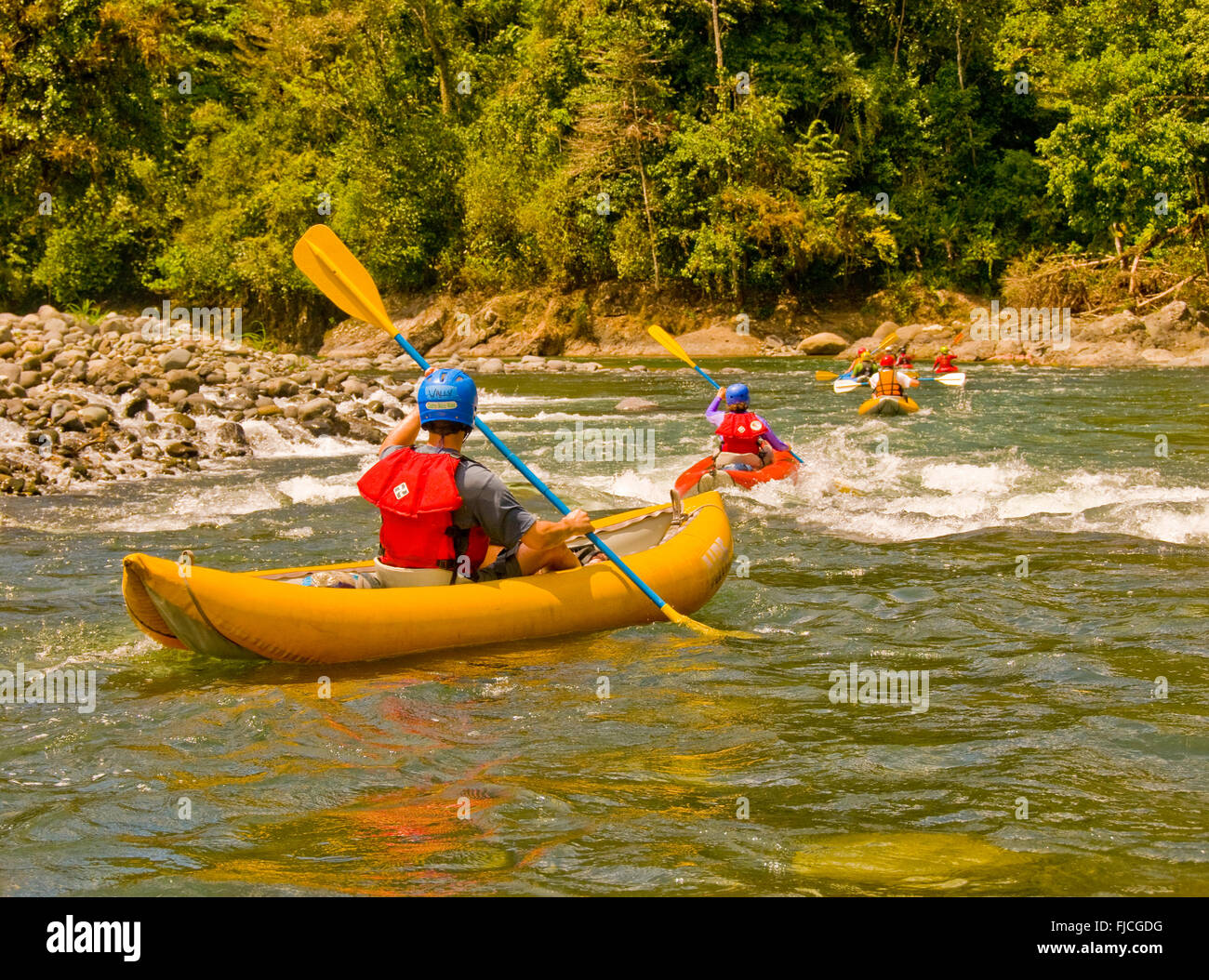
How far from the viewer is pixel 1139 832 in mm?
2980

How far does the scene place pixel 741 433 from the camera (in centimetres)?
880

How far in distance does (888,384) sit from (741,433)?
509cm

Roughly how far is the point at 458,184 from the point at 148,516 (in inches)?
1000

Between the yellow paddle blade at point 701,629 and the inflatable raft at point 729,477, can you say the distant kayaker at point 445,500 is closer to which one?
the yellow paddle blade at point 701,629

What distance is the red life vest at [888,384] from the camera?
1330cm

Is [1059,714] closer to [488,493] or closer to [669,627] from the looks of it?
[669,627]

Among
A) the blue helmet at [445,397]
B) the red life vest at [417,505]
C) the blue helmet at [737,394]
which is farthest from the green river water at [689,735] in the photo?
the blue helmet at [737,394]

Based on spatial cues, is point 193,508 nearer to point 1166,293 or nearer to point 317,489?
point 317,489

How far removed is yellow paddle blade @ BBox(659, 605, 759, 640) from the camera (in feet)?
16.7

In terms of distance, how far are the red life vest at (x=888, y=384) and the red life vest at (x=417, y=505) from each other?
9394 millimetres

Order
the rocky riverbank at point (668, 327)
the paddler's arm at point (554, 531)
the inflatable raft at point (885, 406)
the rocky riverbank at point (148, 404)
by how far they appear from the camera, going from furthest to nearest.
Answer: the rocky riverbank at point (668, 327)
the inflatable raft at point (885, 406)
the rocky riverbank at point (148, 404)
the paddler's arm at point (554, 531)

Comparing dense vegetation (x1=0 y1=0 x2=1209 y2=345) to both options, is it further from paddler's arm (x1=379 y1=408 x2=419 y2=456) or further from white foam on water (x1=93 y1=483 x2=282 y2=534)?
paddler's arm (x1=379 y1=408 x2=419 y2=456)

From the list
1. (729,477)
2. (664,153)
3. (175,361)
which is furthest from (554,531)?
(664,153)
